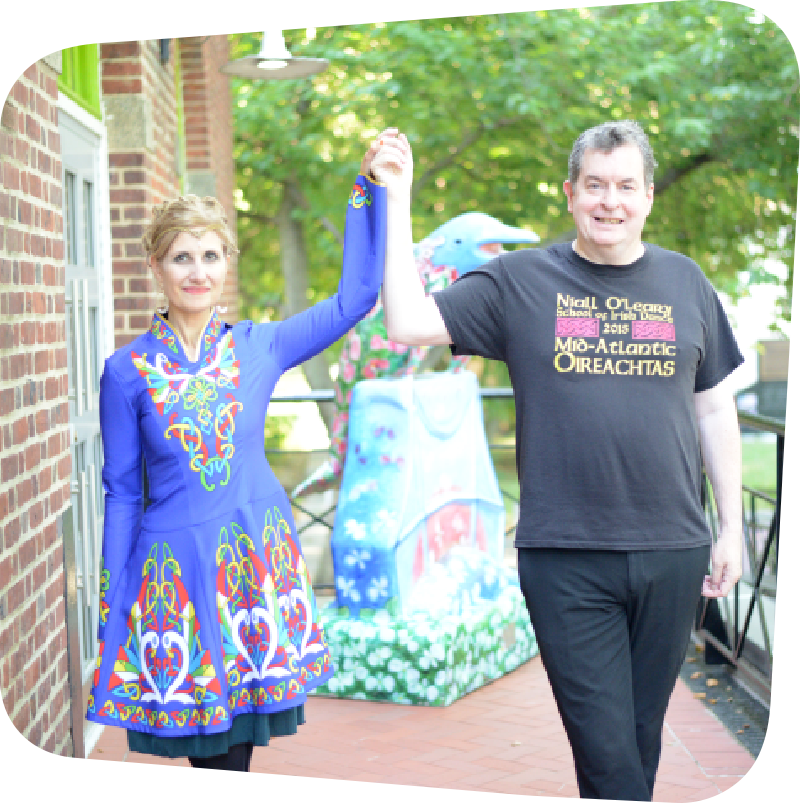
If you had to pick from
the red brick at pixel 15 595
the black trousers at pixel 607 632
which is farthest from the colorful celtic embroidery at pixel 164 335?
the black trousers at pixel 607 632

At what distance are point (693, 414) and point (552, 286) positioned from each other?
40 centimetres

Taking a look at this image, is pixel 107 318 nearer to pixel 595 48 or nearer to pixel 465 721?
pixel 465 721

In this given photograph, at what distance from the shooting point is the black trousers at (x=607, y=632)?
2119mm

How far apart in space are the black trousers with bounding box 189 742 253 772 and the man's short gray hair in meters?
1.50

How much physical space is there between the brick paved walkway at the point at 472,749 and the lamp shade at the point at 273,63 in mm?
2997

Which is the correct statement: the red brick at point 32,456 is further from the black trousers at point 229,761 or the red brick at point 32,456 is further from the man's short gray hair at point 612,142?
the man's short gray hair at point 612,142

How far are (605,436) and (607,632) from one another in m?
0.40

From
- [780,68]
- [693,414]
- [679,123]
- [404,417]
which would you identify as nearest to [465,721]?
[404,417]

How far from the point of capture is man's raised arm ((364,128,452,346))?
220 cm

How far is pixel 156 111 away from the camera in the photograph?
448 cm

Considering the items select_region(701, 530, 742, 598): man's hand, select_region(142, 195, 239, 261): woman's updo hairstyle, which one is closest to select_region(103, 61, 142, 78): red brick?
select_region(142, 195, 239, 261): woman's updo hairstyle

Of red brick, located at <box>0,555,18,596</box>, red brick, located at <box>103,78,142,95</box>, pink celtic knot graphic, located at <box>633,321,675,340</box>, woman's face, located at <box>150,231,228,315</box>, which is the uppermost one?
red brick, located at <box>103,78,142,95</box>

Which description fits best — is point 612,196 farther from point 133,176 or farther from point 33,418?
point 133,176

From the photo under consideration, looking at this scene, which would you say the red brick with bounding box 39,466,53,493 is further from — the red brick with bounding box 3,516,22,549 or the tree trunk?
the tree trunk
